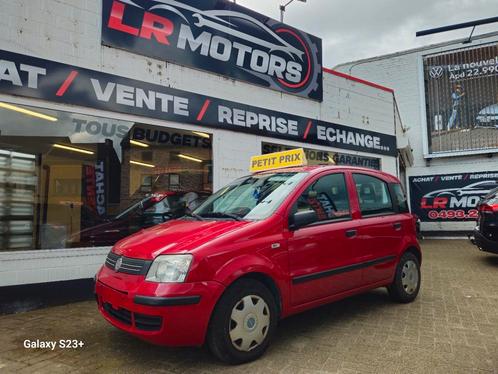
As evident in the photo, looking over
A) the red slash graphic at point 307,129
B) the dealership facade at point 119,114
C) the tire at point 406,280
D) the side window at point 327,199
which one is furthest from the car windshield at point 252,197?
the red slash graphic at point 307,129

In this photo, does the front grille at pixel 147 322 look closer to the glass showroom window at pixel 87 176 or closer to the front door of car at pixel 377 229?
the front door of car at pixel 377 229

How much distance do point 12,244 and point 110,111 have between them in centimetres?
232

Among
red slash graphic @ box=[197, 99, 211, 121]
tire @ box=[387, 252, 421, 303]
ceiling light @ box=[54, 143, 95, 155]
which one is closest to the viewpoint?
tire @ box=[387, 252, 421, 303]

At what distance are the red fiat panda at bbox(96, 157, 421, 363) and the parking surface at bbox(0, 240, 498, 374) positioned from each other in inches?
13.3

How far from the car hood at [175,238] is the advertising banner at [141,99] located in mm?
2954

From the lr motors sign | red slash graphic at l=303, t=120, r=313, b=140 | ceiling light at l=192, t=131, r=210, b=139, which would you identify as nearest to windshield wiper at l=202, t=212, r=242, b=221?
ceiling light at l=192, t=131, r=210, b=139

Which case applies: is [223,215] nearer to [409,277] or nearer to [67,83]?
[409,277]

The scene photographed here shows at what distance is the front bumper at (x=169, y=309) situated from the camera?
114 inches

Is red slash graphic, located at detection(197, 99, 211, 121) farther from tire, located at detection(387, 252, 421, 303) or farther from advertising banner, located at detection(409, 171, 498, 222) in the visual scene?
advertising banner, located at detection(409, 171, 498, 222)

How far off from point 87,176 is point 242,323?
400cm

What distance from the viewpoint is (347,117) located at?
10.2m

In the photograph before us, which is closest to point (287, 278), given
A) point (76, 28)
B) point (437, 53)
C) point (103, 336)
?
point (103, 336)

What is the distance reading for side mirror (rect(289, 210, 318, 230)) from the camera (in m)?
3.55

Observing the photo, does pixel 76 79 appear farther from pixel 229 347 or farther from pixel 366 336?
pixel 366 336
